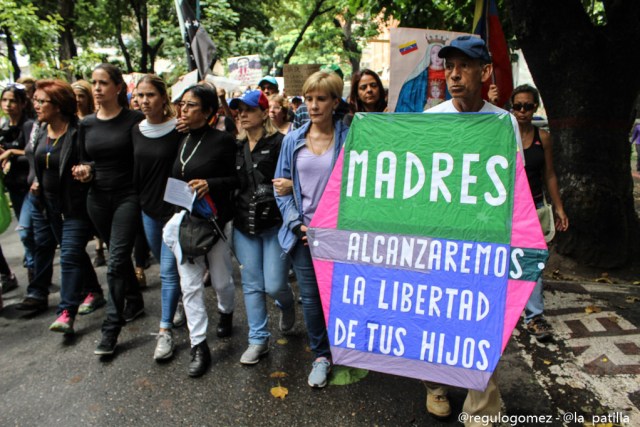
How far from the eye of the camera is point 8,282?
17.4ft

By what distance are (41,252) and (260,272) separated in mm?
2442

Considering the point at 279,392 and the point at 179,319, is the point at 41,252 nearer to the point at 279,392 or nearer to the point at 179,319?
the point at 179,319

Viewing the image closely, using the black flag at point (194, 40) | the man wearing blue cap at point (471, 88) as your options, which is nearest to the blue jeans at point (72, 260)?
the black flag at point (194, 40)

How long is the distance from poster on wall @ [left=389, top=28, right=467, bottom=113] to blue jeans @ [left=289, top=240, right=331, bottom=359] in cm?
180

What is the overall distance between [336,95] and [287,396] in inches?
75.3

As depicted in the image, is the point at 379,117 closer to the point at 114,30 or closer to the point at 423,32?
the point at 423,32

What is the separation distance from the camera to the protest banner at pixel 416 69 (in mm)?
4238

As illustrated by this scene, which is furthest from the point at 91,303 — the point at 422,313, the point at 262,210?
the point at 422,313

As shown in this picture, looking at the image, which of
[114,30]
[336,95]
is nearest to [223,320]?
[336,95]

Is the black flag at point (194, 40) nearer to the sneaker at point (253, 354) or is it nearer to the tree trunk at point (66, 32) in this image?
the sneaker at point (253, 354)

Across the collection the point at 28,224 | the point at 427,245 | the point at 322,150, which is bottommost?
the point at 28,224

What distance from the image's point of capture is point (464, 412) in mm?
2584

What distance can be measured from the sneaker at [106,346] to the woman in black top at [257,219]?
1.01 meters

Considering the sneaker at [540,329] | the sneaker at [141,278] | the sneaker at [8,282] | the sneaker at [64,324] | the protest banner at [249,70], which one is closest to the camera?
the sneaker at [540,329]
